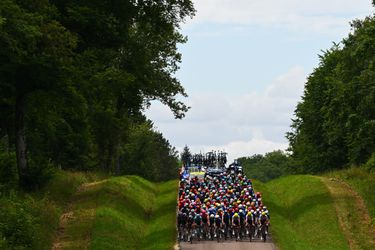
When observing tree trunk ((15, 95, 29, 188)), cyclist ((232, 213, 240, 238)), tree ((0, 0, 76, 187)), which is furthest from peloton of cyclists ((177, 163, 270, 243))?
tree ((0, 0, 76, 187))

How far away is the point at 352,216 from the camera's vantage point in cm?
4544

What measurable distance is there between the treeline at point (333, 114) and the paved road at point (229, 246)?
48.0ft

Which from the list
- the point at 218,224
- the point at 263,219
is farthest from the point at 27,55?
the point at 263,219

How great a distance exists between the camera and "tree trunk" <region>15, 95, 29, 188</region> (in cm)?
4216

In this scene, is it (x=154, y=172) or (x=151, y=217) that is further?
(x=154, y=172)

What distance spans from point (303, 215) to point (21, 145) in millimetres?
18769

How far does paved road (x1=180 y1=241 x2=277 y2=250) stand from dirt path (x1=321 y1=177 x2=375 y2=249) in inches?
184

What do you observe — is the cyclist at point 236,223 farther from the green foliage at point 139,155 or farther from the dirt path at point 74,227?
the green foliage at point 139,155

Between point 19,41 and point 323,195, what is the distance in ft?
85.5

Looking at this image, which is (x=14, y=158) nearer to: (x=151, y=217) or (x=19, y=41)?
(x=151, y=217)

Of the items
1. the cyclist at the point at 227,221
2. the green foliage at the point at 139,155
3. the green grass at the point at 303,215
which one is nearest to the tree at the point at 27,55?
the cyclist at the point at 227,221

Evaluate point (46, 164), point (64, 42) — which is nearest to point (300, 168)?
point (46, 164)

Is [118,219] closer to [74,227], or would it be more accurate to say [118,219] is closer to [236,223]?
[74,227]

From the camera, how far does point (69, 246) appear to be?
117ft
